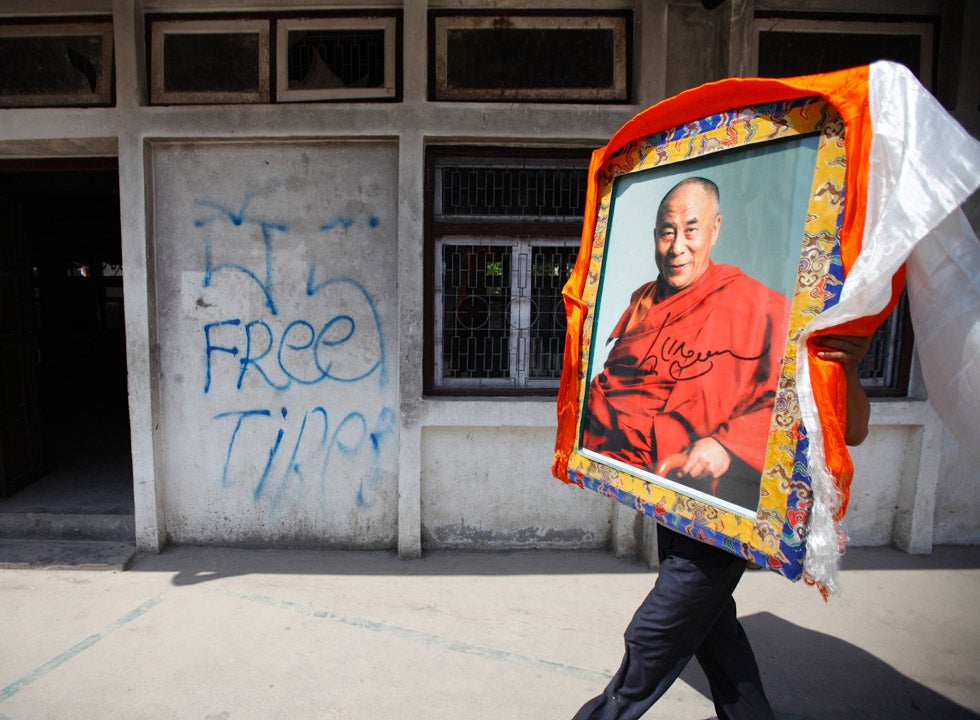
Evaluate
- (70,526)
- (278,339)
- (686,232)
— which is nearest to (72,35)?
(278,339)

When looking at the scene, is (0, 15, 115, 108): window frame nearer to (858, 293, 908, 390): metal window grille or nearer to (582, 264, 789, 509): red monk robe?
(582, 264, 789, 509): red monk robe

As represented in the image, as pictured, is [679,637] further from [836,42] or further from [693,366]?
[836,42]

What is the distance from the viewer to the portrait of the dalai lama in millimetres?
1526

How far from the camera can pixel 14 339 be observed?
175 inches

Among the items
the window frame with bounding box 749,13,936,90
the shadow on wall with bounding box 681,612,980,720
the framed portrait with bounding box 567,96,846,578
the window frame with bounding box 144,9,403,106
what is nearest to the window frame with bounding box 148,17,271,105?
the window frame with bounding box 144,9,403,106

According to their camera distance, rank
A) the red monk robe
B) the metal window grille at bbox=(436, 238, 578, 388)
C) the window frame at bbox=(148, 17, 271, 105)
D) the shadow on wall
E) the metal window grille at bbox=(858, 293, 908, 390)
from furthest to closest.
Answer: the metal window grille at bbox=(858, 293, 908, 390)
the metal window grille at bbox=(436, 238, 578, 388)
the window frame at bbox=(148, 17, 271, 105)
the shadow on wall
the red monk robe

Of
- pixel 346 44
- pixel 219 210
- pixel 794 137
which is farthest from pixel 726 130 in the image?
pixel 219 210

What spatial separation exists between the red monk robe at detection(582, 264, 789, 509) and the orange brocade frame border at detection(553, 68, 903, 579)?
0.06 m

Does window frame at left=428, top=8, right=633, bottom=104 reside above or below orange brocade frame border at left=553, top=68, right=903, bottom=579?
above

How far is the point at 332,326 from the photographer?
380cm

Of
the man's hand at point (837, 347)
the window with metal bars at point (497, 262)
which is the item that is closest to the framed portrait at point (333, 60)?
the window with metal bars at point (497, 262)

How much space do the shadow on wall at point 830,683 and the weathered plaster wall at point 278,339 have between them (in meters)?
2.34

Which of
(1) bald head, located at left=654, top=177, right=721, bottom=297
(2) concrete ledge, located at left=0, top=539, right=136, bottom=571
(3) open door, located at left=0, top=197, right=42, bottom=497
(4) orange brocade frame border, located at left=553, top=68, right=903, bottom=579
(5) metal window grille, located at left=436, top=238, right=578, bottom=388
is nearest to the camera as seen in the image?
(4) orange brocade frame border, located at left=553, top=68, right=903, bottom=579

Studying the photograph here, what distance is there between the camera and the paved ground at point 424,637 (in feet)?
8.11
